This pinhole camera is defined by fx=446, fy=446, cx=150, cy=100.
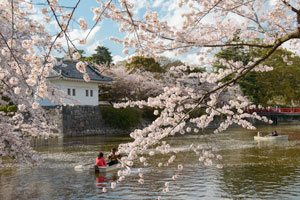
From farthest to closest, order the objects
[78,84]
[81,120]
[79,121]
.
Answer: [78,84] < [81,120] < [79,121]

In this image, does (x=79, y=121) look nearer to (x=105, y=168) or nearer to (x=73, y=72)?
(x=73, y=72)

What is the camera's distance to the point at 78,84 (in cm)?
3825

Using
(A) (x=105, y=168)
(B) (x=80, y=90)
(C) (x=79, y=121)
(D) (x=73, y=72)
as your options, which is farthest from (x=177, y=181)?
(B) (x=80, y=90)

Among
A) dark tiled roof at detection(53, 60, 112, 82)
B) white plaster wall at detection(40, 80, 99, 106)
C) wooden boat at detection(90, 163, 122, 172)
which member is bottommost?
wooden boat at detection(90, 163, 122, 172)

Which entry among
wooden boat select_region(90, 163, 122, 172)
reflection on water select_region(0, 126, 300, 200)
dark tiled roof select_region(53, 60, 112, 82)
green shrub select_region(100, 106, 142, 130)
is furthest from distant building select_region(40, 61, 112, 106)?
wooden boat select_region(90, 163, 122, 172)

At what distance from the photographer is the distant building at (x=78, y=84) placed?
35.9 meters

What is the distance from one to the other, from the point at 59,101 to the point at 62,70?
25.6 m

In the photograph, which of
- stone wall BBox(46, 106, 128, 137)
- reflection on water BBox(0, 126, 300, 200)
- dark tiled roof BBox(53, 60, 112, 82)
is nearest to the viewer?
reflection on water BBox(0, 126, 300, 200)

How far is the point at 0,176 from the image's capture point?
1570 cm

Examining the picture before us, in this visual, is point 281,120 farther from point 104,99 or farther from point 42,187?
point 42,187

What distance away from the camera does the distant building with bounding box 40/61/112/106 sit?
35.9 metres

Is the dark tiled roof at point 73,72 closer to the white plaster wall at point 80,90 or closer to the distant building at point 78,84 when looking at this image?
the distant building at point 78,84

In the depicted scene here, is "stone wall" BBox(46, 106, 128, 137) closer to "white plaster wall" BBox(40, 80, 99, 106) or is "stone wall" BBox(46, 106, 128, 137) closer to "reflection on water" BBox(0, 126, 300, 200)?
"white plaster wall" BBox(40, 80, 99, 106)

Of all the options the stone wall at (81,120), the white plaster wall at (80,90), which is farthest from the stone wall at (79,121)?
the white plaster wall at (80,90)
